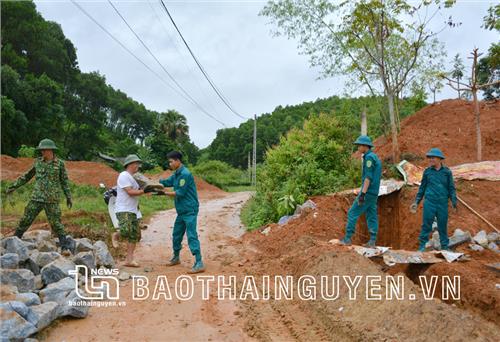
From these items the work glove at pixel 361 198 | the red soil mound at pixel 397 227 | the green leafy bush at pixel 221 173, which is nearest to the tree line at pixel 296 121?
the green leafy bush at pixel 221 173

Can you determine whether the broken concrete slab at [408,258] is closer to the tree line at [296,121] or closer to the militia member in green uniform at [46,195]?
the militia member in green uniform at [46,195]

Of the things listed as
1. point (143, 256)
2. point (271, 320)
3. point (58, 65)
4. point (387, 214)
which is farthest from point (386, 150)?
point (58, 65)

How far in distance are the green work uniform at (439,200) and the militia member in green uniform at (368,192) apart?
833 mm

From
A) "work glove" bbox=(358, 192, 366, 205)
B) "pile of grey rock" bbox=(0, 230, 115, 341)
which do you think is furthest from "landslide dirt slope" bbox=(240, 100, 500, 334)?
"pile of grey rock" bbox=(0, 230, 115, 341)

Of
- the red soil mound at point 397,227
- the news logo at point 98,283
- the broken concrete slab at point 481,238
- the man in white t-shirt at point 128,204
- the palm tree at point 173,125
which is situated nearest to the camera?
the news logo at point 98,283

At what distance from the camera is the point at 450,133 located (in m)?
15.5

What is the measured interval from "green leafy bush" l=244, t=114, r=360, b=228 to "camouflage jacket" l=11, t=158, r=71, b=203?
17.4ft

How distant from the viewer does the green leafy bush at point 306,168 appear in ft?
37.1

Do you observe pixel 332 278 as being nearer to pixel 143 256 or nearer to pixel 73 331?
pixel 73 331

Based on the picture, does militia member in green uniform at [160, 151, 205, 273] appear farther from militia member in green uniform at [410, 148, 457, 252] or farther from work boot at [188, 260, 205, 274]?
militia member in green uniform at [410, 148, 457, 252]

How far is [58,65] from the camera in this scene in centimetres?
3688

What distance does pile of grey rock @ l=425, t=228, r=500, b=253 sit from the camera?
7.87 metres

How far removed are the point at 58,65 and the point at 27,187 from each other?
22.7 m

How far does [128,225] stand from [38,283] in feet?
5.52
